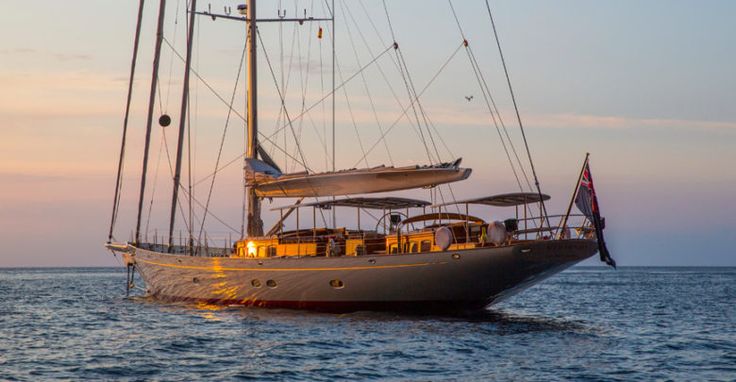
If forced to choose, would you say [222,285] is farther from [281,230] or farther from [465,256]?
[465,256]

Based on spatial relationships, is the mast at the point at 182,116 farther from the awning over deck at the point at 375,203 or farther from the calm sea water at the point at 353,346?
the awning over deck at the point at 375,203

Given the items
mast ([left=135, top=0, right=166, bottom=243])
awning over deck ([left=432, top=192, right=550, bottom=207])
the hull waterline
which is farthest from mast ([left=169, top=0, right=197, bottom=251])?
awning over deck ([left=432, top=192, right=550, bottom=207])

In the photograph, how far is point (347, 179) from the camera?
4028cm

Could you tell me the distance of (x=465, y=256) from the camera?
35156mm

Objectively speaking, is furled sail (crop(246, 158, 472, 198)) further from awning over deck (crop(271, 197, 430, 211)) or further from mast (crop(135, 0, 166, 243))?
Result: mast (crop(135, 0, 166, 243))

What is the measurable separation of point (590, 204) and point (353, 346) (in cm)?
1160

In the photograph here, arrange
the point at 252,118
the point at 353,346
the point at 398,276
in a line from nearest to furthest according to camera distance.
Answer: the point at 353,346 < the point at 398,276 < the point at 252,118

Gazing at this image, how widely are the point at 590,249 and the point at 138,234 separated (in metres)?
24.4

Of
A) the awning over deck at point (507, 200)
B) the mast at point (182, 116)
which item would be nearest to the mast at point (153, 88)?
the mast at point (182, 116)

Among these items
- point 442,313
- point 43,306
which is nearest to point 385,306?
point 442,313

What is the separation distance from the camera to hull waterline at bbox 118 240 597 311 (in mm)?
35409

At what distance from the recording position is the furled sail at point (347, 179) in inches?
1519

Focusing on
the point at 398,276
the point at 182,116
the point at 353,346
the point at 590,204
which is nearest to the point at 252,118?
the point at 182,116

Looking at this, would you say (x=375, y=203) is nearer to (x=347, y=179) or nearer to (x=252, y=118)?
(x=347, y=179)
